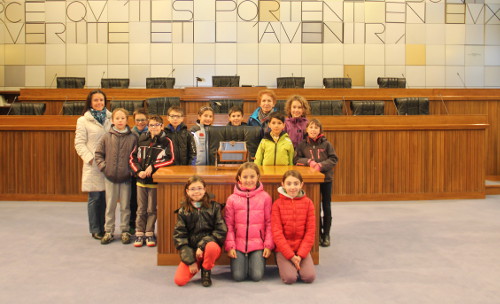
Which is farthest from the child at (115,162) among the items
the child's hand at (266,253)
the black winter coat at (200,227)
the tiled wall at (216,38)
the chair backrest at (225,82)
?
the tiled wall at (216,38)

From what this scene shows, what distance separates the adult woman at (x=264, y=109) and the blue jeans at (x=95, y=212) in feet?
5.32

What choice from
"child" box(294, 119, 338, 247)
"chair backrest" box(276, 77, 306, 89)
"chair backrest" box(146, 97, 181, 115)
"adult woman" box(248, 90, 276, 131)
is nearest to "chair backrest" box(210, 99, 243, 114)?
"chair backrest" box(146, 97, 181, 115)

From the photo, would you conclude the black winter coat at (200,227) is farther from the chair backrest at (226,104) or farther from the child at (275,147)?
the chair backrest at (226,104)

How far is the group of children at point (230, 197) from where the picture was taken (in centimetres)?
352

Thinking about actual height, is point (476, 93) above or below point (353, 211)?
above

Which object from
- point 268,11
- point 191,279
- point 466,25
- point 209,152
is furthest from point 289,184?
point 466,25

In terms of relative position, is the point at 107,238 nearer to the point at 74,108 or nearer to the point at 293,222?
the point at 293,222

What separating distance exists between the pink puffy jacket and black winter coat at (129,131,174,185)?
3.30 ft

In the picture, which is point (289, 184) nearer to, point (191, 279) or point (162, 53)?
point (191, 279)

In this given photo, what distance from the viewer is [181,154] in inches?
181

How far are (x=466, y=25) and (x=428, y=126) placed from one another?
597 centimetres

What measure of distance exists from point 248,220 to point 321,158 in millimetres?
1260

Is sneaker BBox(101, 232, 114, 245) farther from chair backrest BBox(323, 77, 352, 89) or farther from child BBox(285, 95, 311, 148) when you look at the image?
chair backrest BBox(323, 77, 352, 89)

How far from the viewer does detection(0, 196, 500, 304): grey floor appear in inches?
125
